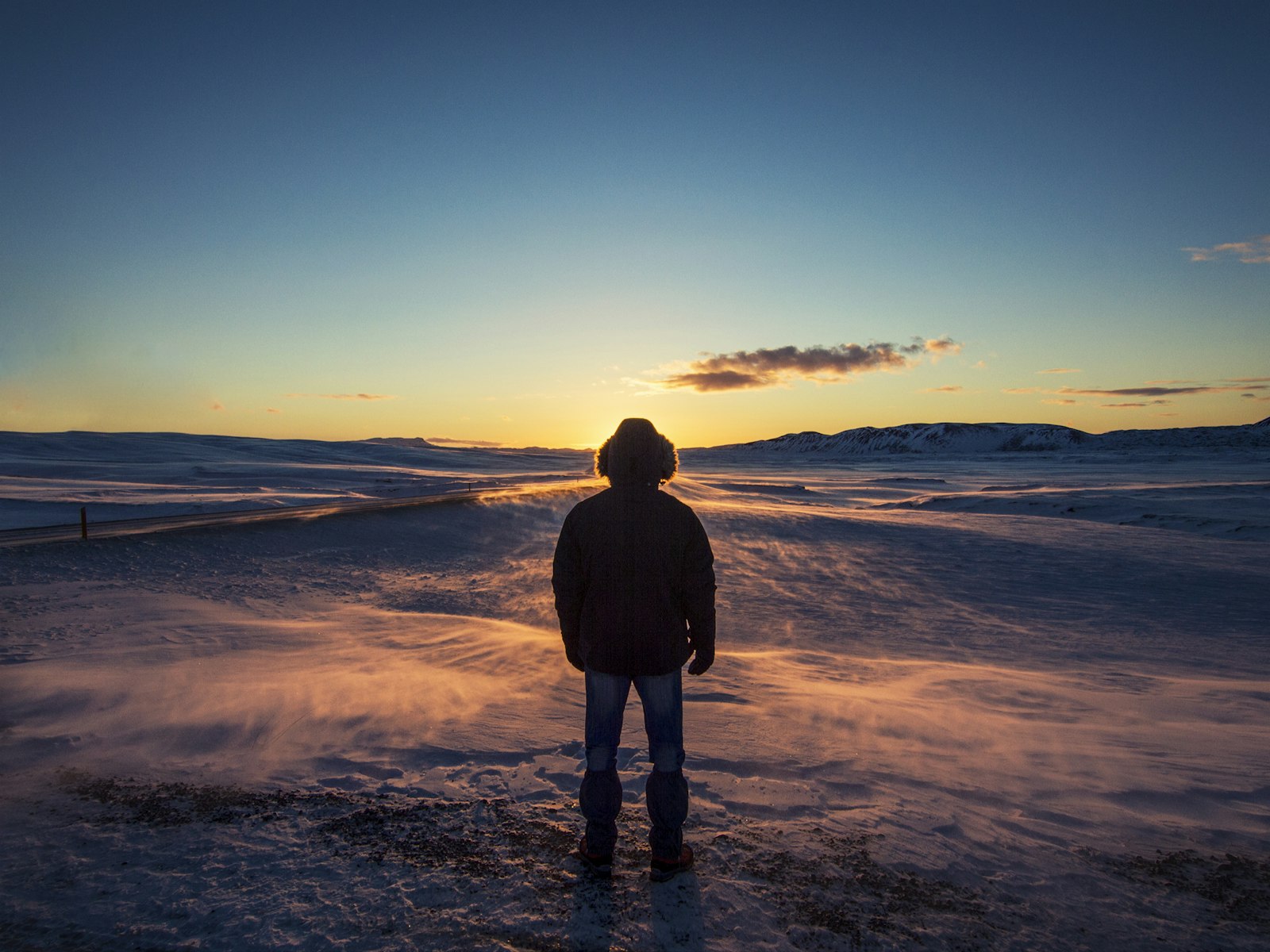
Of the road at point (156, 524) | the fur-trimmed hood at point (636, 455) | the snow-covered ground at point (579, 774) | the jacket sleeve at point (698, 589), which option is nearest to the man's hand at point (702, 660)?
the jacket sleeve at point (698, 589)

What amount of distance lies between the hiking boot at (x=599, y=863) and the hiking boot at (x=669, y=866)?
0.21 meters

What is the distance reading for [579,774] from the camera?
180 inches

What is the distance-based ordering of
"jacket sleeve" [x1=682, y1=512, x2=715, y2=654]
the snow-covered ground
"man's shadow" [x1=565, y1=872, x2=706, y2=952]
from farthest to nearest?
"jacket sleeve" [x1=682, y1=512, x2=715, y2=654] → the snow-covered ground → "man's shadow" [x1=565, y1=872, x2=706, y2=952]

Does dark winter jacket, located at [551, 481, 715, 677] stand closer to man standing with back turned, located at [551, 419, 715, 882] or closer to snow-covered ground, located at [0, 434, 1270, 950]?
man standing with back turned, located at [551, 419, 715, 882]

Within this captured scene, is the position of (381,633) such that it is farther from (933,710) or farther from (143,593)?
(933,710)

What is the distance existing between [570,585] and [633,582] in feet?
1.12

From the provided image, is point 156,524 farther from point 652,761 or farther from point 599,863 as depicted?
point 652,761

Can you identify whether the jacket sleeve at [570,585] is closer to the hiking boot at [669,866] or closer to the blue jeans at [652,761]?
the blue jeans at [652,761]

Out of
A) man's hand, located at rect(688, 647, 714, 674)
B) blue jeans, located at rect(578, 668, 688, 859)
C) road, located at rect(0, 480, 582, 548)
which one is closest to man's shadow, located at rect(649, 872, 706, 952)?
blue jeans, located at rect(578, 668, 688, 859)

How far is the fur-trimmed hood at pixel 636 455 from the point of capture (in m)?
3.46

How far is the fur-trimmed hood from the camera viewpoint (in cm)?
346

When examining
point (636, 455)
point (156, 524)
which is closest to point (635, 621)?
point (636, 455)

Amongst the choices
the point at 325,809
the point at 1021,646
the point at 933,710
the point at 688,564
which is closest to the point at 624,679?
the point at 688,564

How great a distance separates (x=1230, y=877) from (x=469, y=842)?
390 centimetres
